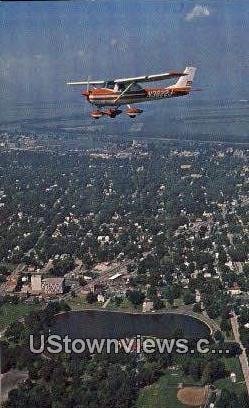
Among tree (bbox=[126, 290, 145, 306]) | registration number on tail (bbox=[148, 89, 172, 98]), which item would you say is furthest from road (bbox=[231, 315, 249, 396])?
registration number on tail (bbox=[148, 89, 172, 98])

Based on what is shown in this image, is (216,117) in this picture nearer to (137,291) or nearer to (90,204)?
(90,204)

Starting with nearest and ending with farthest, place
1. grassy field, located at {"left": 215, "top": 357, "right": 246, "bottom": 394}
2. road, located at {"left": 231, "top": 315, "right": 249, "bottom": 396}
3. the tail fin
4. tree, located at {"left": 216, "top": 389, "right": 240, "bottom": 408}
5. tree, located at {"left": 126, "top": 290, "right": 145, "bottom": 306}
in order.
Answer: the tail fin
tree, located at {"left": 216, "top": 389, "right": 240, "bottom": 408}
grassy field, located at {"left": 215, "top": 357, "right": 246, "bottom": 394}
road, located at {"left": 231, "top": 315, "right": 249, "bottom": 396}
tree, located at {"left": 126, "top": 290, "right": 145, "bottom": 306}

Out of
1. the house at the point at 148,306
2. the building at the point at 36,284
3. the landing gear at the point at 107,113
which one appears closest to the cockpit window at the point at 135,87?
the landing gear at the point at 107,113

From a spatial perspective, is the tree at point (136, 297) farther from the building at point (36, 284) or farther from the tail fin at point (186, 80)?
the tail fin at point (186, 80)

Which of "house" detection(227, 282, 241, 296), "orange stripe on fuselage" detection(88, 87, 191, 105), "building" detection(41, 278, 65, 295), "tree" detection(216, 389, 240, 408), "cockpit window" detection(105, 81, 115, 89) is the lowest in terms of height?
"tree" detection(216, 389, 240, 408)

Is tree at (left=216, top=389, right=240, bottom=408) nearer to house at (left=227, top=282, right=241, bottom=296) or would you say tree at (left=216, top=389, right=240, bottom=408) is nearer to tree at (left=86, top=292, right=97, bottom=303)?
house at (left=227, top=282, right=241, bottom=296)

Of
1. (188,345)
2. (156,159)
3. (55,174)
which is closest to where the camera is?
(188,345)

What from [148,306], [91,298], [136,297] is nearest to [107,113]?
[148,306]

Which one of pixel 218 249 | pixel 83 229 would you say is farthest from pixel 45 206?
pixel 218 249
